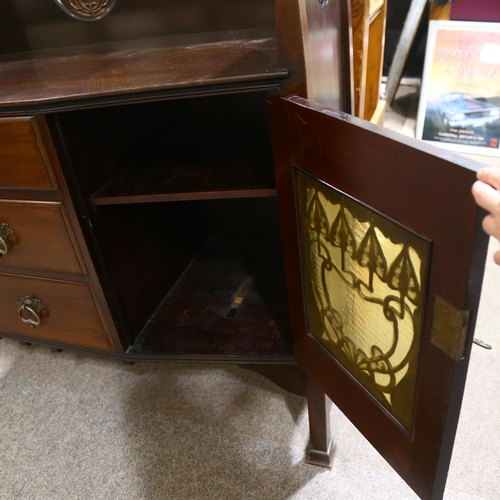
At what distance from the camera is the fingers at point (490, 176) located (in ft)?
1.26

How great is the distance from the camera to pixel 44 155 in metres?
0.76

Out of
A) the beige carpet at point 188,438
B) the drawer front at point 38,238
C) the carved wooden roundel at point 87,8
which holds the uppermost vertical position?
the carved wooden roundel at point 87,8

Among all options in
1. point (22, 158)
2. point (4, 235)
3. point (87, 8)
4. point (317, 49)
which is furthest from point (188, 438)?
point (87, 8)

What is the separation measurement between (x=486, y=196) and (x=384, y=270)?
20cm

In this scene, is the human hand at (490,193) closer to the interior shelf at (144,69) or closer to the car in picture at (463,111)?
the interior shelf at (144,69)

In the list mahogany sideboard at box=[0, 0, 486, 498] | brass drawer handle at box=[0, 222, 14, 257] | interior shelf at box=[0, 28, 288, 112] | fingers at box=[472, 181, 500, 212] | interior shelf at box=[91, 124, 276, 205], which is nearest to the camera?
fingers at box=[472, 181, 500, 212]

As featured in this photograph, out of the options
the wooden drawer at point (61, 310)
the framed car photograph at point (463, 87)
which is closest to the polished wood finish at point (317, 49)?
the wooden drawer at point (61, 310)

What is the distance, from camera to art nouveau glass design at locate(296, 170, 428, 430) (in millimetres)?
544

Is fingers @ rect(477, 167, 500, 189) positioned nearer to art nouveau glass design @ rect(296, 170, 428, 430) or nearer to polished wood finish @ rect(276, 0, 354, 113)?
art nouveau glass design @ rect(296, 170, 428, 430)

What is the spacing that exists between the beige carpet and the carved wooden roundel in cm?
88

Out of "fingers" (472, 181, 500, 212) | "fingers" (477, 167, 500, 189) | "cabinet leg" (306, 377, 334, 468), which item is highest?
"fingers" (477, 167, 500, 189)

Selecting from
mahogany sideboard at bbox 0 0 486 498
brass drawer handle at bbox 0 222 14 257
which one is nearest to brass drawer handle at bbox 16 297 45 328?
mahogany sideboard at bbox 0 0 486 498

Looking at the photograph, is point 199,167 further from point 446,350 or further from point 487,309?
point 487,309

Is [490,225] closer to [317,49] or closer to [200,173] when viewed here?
[317,49]
